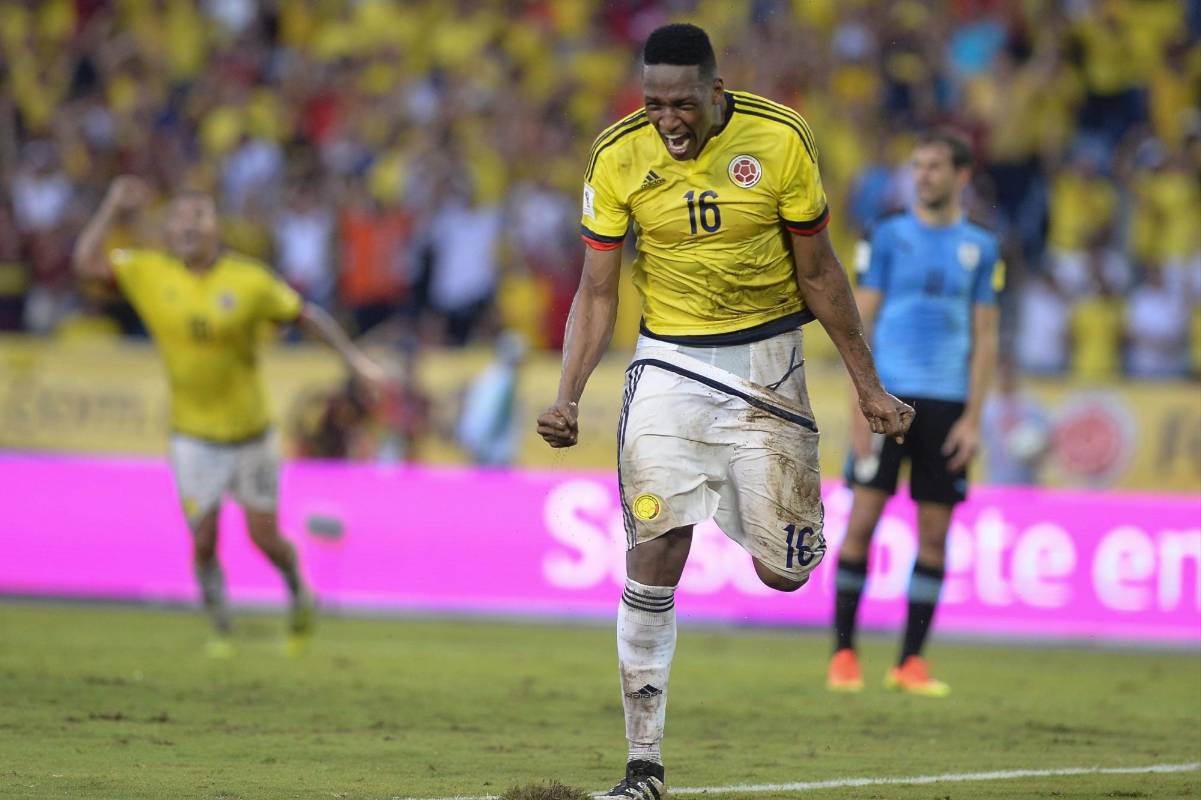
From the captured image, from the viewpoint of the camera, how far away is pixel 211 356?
12.2 meters

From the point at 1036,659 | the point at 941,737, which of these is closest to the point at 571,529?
the point at 1036,659

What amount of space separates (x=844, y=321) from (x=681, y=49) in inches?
45.9

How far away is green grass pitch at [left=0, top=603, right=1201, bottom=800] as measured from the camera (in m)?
7.30

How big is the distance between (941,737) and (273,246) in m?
12.7

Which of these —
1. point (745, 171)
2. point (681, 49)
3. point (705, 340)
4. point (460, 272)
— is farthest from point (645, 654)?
point (460, 272)

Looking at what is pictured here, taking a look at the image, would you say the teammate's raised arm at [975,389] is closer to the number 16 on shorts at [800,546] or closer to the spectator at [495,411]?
the number 16 on shorts at [800,546]

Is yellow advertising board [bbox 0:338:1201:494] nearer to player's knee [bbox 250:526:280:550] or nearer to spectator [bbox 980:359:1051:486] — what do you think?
spectator [bbox 980:359:1051:486]

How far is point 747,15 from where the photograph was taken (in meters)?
21.0

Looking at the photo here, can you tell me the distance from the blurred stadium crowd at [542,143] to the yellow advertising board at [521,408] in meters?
0.59

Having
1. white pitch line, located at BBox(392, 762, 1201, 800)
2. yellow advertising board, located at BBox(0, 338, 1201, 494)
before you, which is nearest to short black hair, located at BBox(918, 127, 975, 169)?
white pitch line, located at BBox(392, 762, 1201, 800)

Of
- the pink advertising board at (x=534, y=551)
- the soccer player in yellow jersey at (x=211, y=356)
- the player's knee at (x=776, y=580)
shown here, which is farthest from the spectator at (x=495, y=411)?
the player's knee at (x=776, y=580)

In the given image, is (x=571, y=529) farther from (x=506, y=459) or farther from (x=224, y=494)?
(x=224, y=494)

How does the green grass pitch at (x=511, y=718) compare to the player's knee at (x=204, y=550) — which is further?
the player's knee at (x=204, y=550)

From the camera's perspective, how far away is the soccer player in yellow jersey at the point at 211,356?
40.0 feet
